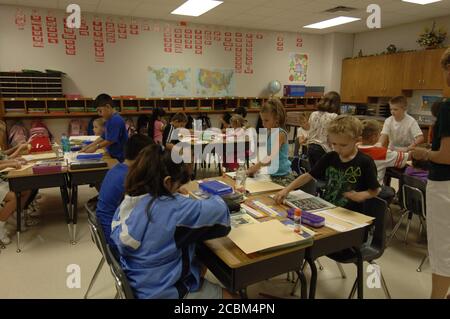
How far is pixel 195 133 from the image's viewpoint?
215 inches

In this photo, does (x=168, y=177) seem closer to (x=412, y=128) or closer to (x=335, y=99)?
(x=335, y=99)

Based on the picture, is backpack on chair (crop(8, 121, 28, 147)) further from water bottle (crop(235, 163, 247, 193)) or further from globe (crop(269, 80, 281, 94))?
globe (crop(269, 80, 281, 94))

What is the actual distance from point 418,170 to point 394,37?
539cm

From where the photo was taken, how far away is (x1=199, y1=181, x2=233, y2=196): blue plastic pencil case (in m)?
2.04

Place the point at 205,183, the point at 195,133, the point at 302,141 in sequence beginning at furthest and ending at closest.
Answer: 1. the point at 195,133
2. the point at 302,141
3. the point at 205,183

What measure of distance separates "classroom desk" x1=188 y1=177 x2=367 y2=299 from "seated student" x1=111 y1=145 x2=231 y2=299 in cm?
11

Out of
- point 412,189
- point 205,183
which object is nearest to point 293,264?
point 205,183

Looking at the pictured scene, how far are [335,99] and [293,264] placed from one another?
8.67 ft

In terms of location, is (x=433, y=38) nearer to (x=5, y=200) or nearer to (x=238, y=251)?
(x=238, y=251)

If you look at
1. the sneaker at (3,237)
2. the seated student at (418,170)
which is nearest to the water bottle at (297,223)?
the seated student at (418,170)

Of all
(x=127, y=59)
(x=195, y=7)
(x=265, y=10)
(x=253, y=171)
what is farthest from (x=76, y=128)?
(x=253, y=171)

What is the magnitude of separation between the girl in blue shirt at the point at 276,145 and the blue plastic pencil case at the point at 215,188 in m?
0.46

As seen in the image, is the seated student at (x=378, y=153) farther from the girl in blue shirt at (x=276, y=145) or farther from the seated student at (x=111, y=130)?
the seated student at (x=111, y=130)

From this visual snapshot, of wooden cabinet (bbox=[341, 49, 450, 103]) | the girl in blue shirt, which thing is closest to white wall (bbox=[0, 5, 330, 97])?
wooden cabinet (bbox=[341, 49, 450, 103])
